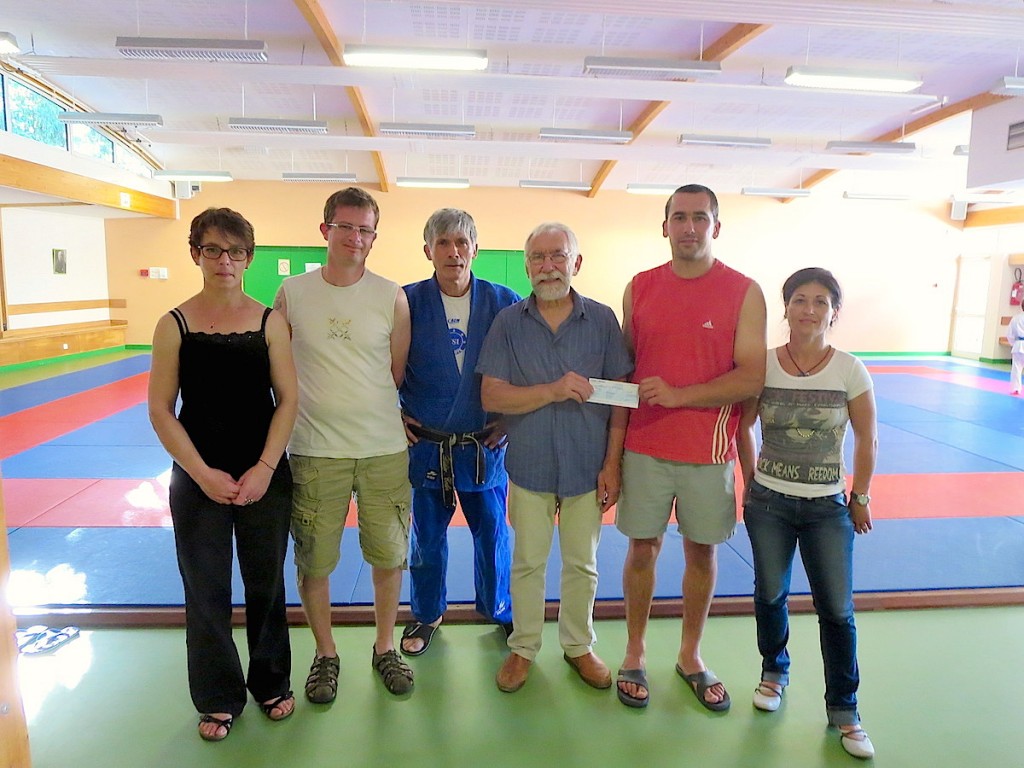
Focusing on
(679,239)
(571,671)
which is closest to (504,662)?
(571,671)

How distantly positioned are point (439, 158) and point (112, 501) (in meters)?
11.0

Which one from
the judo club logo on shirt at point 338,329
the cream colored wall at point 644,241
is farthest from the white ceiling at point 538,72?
the judo club logo on shirt at point 338,329

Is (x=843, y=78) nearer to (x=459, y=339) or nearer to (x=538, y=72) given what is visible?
(x=538, y=72)

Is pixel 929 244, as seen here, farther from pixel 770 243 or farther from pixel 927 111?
pixel 927 111

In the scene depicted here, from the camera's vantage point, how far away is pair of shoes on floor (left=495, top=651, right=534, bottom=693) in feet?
8.11

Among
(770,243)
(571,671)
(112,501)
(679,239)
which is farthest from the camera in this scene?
(770,243)

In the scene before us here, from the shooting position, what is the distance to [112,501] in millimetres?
4473

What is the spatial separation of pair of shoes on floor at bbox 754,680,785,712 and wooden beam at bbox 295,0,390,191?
26.3 feet

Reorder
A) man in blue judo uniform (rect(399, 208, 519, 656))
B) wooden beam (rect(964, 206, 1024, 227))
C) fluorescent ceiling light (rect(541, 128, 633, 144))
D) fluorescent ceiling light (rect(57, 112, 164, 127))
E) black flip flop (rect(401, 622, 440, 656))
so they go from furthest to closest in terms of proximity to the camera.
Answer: wooden beam (rect(964, 206, 1024, 227)) < fluorescent ceiling light (rect(541, 128, 633, 144)) < fluorescent ceiling light (rect(57, 112, 164, 127)) < black flip flop (rect(401, 622, 440, 656)) < man in blue judo uniform (rect(399, 208, 519, 656))

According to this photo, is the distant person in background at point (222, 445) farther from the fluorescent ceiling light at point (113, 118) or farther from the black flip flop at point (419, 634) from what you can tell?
the fluorescent ceiling light at point (113, 118)

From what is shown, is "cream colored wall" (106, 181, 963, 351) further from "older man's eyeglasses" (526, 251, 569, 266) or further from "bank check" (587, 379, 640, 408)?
"bank check" (587, 379, 640, 408)

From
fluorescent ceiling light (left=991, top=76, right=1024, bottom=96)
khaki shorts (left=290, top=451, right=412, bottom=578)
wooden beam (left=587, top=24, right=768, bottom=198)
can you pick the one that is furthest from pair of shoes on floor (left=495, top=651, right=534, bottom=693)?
fluorescent ceiling light (left=991, top=76, right=1024, bottom=96)

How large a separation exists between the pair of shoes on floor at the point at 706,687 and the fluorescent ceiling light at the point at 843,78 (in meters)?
7.09

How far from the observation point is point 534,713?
234cm
